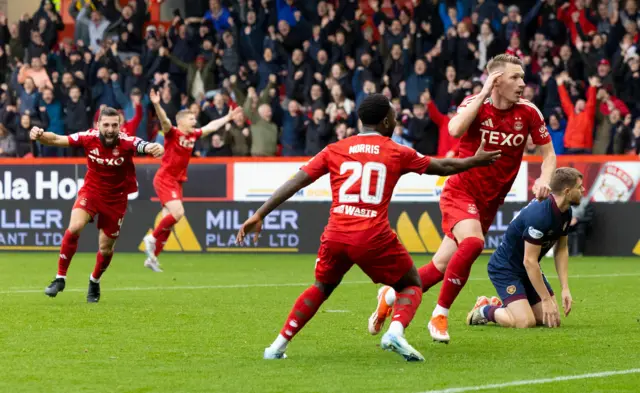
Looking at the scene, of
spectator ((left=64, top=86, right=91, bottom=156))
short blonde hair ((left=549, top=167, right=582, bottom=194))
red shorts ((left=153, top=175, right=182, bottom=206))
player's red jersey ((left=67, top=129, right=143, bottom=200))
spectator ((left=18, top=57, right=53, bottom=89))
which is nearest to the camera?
short blonde hair ((left=549, top=167, right=582, bottom=194))

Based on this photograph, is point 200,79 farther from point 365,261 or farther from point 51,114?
point 365,261

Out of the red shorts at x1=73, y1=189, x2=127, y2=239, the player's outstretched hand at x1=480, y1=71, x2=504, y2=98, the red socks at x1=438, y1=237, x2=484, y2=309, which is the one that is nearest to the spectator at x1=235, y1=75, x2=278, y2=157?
the red shorts at x1=73, y1=189, x2=127, y2=239

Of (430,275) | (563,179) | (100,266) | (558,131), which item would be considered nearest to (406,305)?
(430,275)

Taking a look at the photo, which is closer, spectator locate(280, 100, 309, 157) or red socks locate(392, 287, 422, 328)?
red socks locate(392, 287, 422, 328)

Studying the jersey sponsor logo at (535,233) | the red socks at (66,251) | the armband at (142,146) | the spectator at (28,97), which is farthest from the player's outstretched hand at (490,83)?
the spectator at (28,97)

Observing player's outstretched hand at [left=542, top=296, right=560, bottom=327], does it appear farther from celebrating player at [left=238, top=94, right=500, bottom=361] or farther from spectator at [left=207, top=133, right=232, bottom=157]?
spectator at [left=207, top=133, right=232, bottom=157]

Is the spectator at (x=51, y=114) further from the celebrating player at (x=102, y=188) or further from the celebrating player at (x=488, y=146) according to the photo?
the celebrating player at (x=488, y=146)

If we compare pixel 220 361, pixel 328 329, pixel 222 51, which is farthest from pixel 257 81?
pixel 220 361

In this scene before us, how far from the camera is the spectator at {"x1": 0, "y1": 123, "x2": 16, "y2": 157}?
2598cm

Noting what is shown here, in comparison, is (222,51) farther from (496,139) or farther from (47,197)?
(496,139)

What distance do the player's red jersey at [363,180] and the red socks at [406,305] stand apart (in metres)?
0.44

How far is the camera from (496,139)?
1018cm

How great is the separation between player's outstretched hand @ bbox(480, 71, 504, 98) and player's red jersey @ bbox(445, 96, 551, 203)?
0.34m

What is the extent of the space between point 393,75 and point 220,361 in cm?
1627
